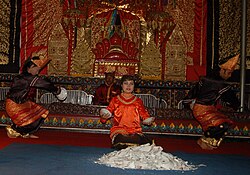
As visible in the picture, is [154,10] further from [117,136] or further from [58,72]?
[117,136]

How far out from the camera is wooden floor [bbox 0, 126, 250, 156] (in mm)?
4910

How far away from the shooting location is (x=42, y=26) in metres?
8.24

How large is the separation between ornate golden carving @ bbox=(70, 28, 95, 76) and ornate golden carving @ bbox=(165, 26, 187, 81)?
5.39ft

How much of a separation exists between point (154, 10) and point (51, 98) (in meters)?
2.92

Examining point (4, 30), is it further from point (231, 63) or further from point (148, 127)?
point (231, 63)

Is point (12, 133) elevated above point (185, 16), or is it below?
below

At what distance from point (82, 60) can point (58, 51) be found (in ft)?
1.81

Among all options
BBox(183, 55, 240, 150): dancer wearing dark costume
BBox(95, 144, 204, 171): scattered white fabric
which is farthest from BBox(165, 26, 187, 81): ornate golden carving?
BBox(95, 144, 204, 171): scattered white fabric

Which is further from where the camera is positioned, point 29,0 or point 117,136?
point 29,0

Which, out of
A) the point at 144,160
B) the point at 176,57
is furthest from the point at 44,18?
the point at 144,160

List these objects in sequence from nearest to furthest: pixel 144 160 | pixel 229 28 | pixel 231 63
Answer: pixel 144 160
pixel 231 63
pixel 229 28

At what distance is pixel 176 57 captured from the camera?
8289 millimetres

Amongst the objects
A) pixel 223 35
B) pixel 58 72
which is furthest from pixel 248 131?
pixel 58 72

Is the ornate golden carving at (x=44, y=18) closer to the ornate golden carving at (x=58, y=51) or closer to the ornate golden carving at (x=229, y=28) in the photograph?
the ornate golden carving at (x=58, y=51)
